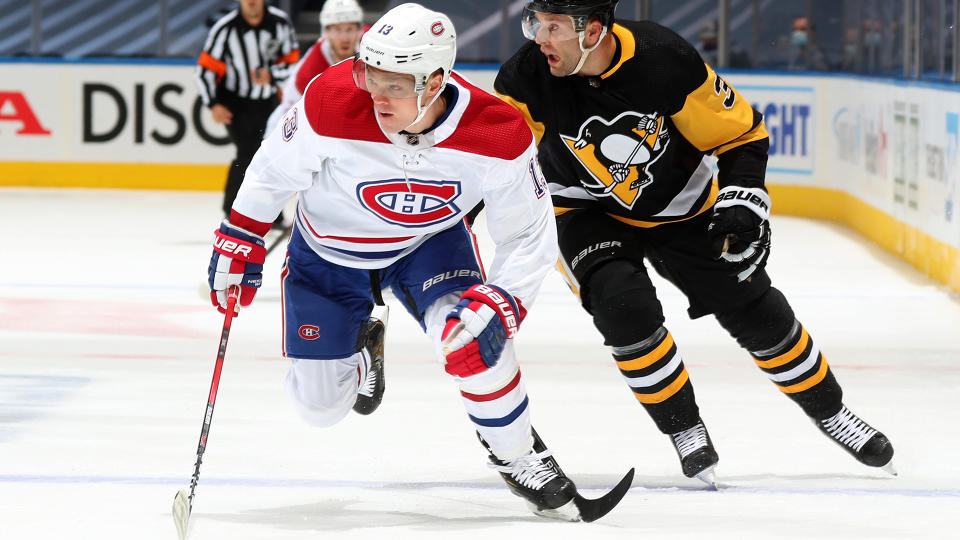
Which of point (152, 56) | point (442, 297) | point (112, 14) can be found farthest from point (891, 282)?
point (112, 14)

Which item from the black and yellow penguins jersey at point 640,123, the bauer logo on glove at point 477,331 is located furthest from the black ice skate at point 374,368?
the bauer logo on glove at point 477,331

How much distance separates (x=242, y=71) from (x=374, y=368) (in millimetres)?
5160

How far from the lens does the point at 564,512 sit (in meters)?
3.13

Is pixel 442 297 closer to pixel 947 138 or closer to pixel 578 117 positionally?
pixel 578 117

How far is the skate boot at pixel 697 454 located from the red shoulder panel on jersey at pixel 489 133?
2.80 feet

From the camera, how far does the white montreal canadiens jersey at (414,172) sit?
9.82 feet

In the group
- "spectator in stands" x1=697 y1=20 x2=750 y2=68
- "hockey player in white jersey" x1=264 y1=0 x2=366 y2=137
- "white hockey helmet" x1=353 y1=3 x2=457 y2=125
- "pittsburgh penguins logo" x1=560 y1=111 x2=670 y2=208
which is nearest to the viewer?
"white hockey helmet" x1=353 y1=3 x2=457 y2=125

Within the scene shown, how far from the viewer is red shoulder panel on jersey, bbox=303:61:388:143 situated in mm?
2992

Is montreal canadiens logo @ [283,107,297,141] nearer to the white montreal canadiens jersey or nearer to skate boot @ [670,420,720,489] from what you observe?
the white montreal canadiens jersey

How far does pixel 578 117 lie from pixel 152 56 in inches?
338

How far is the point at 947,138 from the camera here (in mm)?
6711

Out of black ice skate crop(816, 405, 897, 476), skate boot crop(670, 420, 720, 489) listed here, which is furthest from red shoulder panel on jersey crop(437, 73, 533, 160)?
black ice skate crop(816, 405, 897, 476)

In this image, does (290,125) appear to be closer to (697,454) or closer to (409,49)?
(409,49)

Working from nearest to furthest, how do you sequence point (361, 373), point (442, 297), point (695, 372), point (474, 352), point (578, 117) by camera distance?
1. point (474, 352)
2. point (442, 297)
3. point (578, 117)
4. point (361, 373)
5. point (695, 372)
